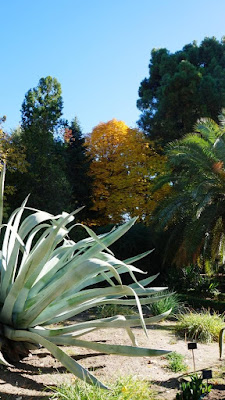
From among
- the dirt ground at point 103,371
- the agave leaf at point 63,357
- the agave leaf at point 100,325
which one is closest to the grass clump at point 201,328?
the dirt ground at point 103,371

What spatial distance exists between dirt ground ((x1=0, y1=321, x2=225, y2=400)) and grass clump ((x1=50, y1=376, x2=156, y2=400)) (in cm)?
24

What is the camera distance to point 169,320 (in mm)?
9703

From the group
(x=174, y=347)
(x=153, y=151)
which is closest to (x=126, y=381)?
(x=174, y=347)

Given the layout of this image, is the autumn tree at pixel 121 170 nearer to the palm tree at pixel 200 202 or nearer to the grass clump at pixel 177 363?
the palm tree at pixel 200 202

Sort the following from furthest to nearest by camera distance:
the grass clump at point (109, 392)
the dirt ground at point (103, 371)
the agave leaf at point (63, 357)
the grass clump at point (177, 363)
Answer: the grass clump at point (177, 363), the dirt ground at point (103, 371), the agave leaf at point (63, 357), the grass clump at point (109, 392)

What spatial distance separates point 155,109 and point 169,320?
2120cm

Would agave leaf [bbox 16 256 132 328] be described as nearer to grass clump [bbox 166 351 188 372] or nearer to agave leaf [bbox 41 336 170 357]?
agave leaf [bbox 41 336 170 357]

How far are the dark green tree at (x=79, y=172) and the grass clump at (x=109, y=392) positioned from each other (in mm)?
18609

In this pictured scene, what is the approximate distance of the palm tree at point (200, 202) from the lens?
41.3ft

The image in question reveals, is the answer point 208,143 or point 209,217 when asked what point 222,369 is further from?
point 208,143

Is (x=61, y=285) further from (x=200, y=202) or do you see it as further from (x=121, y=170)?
(x=121, y=170)

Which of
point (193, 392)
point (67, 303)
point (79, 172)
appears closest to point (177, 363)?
point (193, 392)

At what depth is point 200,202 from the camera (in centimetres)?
1266

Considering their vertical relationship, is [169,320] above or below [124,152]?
below
